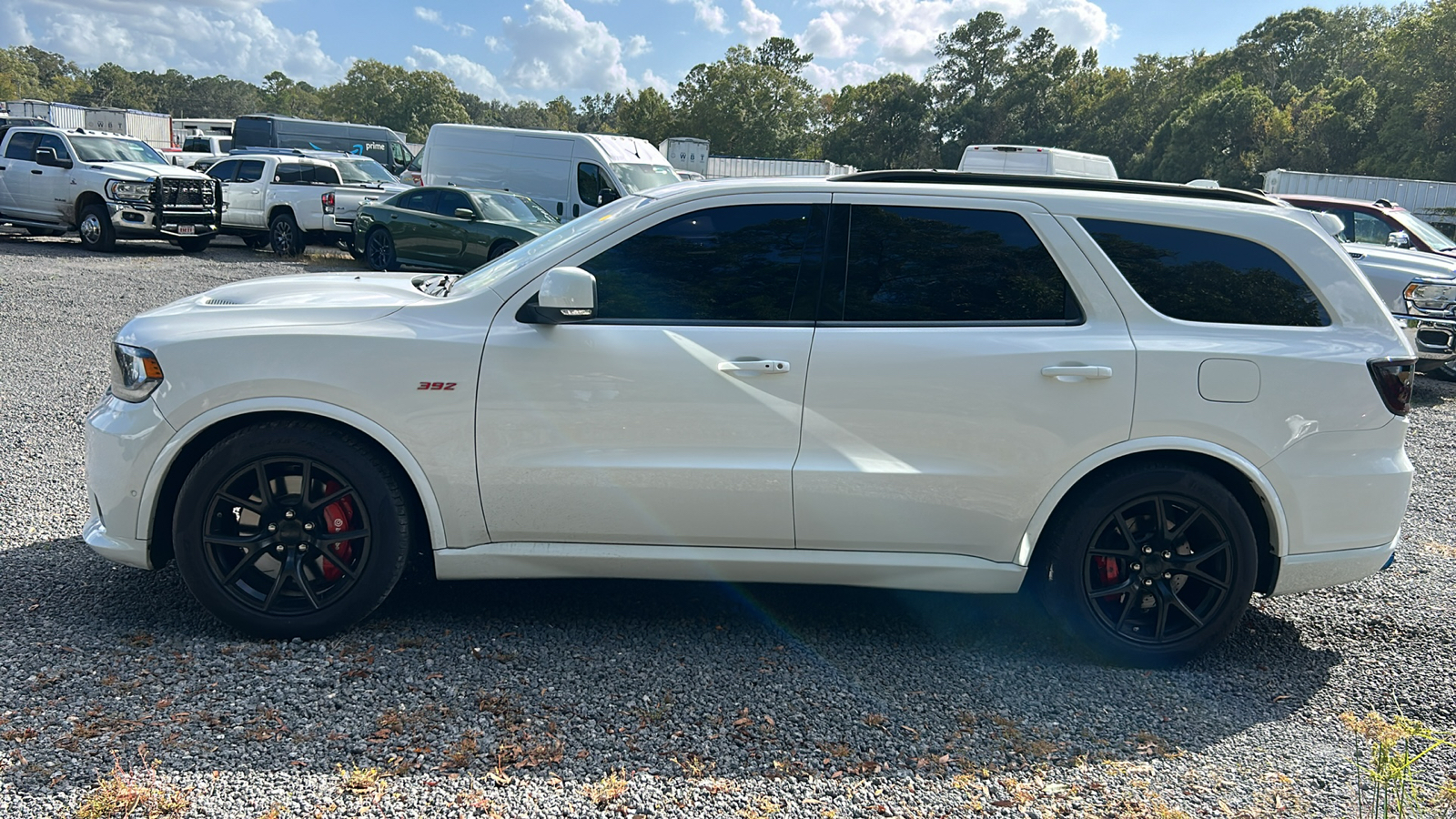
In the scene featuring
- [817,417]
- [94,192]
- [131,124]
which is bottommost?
[817,417]

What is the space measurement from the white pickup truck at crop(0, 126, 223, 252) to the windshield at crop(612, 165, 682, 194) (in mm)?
7142

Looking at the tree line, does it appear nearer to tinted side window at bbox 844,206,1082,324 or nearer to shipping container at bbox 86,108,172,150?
shipping container at bbox 86,108,172,150

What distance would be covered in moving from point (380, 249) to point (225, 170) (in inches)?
214

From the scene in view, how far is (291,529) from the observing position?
12.2 feet

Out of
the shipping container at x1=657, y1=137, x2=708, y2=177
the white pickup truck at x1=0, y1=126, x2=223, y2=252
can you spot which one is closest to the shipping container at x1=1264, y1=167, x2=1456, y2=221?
the shipping container at x1=657, y1=137, x2=708, y2=177

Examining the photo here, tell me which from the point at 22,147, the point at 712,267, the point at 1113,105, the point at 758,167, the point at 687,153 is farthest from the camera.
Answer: the point at 1113,105

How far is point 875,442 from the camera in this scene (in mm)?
3652

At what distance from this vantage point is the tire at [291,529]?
11.9ft

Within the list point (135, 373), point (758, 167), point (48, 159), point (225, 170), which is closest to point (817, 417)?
point (135, 373)

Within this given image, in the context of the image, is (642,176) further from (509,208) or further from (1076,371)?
(1076,371)

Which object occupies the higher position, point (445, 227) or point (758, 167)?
point (758, 167)

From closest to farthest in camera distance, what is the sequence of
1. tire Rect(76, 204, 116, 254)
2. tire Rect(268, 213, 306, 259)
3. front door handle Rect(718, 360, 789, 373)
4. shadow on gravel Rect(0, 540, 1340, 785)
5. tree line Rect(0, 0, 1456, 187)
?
shadow on gravel Rect(0, 540, 1340, 785) → front door handle Rect(718, 360, 789, 373) → tire Rect(76, 204, 116, 254) → tire Rect(268, 213, 306, 259) → tree line Rect(0, 0, 1456, 187)

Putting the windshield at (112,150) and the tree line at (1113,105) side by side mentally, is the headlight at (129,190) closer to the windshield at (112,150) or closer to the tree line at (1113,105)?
the windshield at (112,150)

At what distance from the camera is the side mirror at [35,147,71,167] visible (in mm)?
17188
